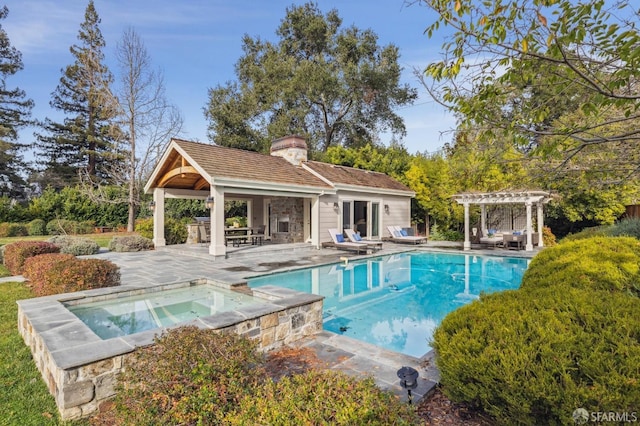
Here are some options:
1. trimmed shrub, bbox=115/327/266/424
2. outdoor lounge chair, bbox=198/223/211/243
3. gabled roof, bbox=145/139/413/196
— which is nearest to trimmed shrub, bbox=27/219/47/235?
gabled roof, bbox=145/139/413/196

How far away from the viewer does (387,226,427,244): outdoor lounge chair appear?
18969mm

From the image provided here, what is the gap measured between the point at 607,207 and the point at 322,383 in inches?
832

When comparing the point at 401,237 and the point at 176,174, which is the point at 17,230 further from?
the point at 401,237

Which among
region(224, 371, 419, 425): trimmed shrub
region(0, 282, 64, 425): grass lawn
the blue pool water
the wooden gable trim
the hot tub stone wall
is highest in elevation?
the wooden gable trim

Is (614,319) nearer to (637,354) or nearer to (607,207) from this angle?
(637,354)

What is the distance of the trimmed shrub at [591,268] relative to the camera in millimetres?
4633

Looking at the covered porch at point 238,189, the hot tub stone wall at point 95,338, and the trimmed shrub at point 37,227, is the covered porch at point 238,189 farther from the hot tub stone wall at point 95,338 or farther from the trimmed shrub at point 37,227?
the trimmed shrub at point 37,227

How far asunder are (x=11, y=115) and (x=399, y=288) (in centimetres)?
4151

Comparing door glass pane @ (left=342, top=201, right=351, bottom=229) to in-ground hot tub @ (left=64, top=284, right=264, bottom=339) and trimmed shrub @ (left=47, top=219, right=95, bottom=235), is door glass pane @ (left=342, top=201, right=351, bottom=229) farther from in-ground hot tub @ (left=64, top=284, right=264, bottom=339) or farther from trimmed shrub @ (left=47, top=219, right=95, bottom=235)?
trimmed shrub @ (left=47, top=219, right=95, bottom=235)

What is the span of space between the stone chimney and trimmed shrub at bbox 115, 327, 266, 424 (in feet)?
52.0

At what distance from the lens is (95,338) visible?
12.9 ft

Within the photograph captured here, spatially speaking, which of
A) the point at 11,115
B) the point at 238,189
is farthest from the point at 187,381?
the point at 11,115

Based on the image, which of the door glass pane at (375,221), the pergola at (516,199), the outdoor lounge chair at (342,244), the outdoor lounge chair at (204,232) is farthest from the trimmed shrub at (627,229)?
the outdoor lounge chair at (204,232)

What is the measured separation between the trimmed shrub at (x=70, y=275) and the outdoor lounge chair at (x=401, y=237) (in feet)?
48.0
